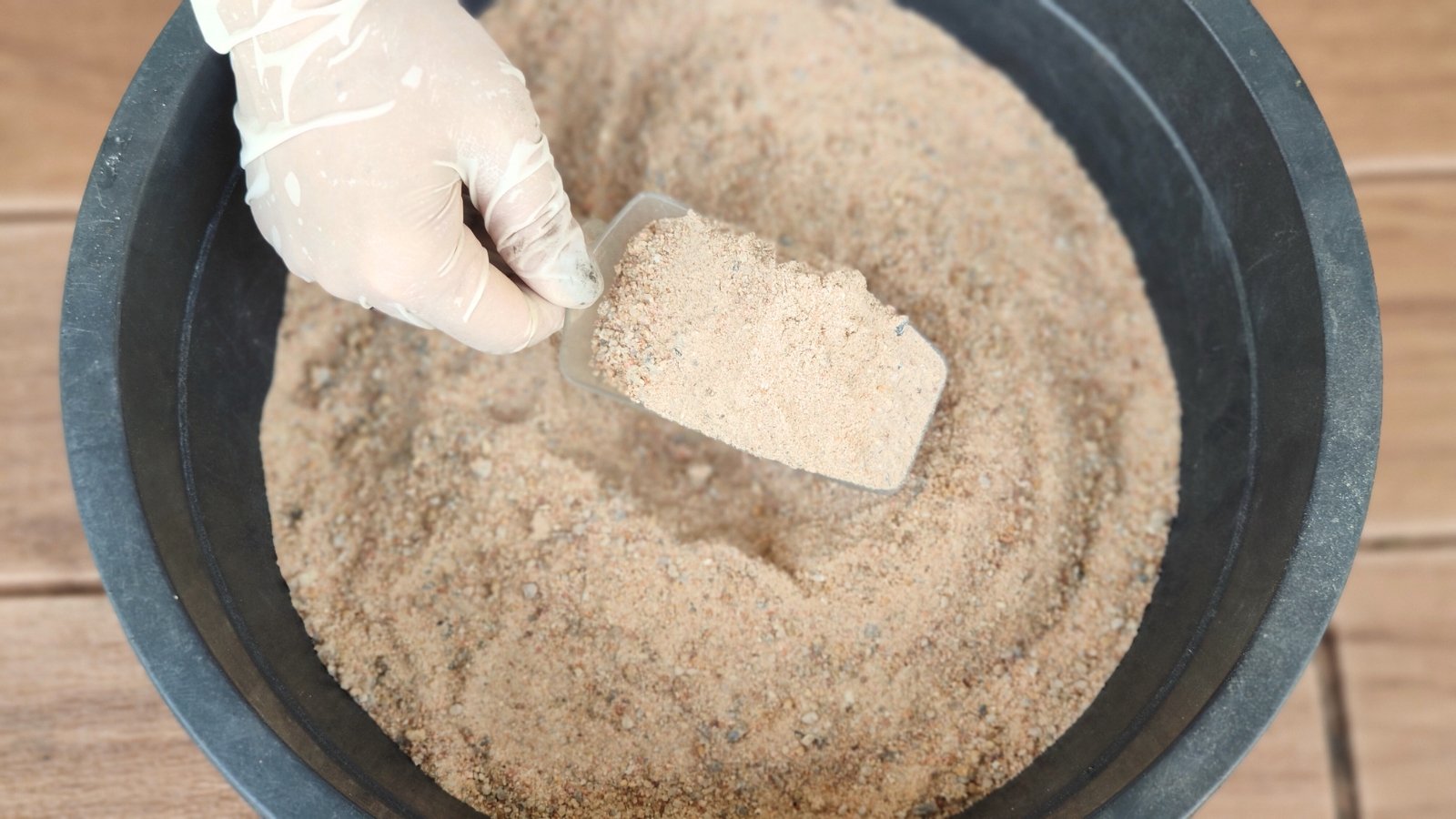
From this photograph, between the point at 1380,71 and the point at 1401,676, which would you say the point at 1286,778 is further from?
the point at 1380,71

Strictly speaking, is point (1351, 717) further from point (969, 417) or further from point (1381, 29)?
point (1381, 29)

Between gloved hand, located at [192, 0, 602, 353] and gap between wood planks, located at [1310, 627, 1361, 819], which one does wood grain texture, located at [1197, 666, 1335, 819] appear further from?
gloved hand, located at [192, 0, 602, 353]

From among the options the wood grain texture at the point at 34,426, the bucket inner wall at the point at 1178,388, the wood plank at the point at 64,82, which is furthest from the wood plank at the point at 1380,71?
the wood grain texture at the point at 34,426

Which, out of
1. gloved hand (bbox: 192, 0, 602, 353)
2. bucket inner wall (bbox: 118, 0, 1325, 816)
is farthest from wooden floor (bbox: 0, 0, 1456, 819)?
gloved hand (bbox: 192, 0, 602, 353)

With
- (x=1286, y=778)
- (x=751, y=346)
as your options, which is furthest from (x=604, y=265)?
(x=1286, y=778)

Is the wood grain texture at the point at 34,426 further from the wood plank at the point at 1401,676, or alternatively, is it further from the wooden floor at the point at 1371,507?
the wood plank at the point at 1401,676

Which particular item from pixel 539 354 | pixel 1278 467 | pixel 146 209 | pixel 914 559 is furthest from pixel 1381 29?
pixel 146 209

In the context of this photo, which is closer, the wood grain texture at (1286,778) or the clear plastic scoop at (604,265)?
the clear plastic scoop at (604,265)

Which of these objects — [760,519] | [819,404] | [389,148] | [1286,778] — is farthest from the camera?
[1286,778]
